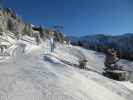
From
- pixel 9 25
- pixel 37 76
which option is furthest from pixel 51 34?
pixel 37 76

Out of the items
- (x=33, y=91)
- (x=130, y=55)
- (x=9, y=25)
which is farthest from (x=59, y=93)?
(x=130, y=55)

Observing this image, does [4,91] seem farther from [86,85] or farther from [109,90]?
[109,90]

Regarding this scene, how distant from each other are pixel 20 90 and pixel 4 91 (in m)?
0.98

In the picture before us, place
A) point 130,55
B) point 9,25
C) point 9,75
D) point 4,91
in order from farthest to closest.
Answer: point 130,55 < point 9,25 < point 9,75 < point 4,91

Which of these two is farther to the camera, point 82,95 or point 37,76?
point 37,76

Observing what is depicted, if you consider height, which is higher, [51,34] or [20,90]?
[51,34]

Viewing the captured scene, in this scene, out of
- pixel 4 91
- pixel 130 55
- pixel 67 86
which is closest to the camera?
pixel 4 91

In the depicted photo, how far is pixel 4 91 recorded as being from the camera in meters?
12.3

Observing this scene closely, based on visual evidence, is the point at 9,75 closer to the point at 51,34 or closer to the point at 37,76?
the point at 37,76

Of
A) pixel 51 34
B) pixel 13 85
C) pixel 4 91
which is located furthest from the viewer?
pixel 51 34

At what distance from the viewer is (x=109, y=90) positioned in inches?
666

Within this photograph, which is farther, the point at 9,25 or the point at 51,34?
the point at 51,34

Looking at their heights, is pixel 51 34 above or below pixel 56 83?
above

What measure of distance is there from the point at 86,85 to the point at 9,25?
62.1 m
